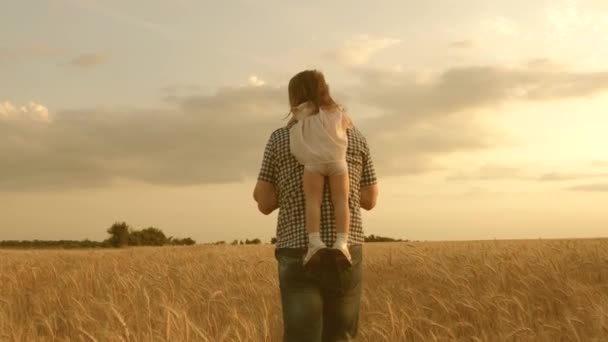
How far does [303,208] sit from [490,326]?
2.49 meters

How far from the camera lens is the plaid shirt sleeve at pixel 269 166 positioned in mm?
2885

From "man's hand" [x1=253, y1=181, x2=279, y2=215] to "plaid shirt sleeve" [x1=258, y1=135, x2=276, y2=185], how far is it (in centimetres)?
2

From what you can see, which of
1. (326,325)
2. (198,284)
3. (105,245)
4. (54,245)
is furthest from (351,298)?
(54,245)

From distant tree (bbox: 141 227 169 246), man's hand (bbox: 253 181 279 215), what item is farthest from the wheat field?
distant tree (bbox: 141 227 169 246)

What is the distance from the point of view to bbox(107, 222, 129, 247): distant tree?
25.1 meters

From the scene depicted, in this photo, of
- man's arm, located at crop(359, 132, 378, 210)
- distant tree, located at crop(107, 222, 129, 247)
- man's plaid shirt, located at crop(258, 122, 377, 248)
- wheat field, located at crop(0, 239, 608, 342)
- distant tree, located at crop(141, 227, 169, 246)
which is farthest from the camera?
distant tree, located at crop(141, 227, 169, 246)

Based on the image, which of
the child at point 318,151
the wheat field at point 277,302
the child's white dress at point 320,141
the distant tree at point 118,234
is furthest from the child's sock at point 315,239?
the distant tree at point 118,234

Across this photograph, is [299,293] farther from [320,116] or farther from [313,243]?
[320,116]

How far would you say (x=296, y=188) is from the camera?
9.21 ft

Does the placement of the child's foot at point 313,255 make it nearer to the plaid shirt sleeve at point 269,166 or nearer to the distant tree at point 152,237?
the plaid shirt sleeve at point 269,166

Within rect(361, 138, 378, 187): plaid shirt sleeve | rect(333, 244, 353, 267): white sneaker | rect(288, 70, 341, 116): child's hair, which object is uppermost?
rect(288, 70, 341, 116): child's hair

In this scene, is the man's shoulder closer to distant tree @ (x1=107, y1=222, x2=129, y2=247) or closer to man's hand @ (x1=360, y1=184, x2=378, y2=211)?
man's hand @ (x1=360, y1=184, x2=378, y2=211)

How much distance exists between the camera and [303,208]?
9.16 ft

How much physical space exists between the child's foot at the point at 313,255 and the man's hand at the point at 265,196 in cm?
33
